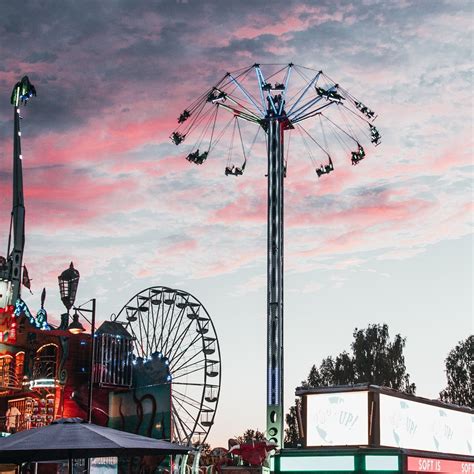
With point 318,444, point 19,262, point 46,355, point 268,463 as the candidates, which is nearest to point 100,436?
point 318,444

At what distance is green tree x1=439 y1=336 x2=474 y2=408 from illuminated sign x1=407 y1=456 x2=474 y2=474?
158 ft

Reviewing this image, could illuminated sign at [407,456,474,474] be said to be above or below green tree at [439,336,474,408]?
below

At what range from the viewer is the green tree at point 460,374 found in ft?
237

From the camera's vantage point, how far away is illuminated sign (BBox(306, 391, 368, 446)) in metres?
22.7

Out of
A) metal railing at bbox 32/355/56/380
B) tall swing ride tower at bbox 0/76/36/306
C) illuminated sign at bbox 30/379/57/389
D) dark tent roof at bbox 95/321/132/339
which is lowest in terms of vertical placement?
illuminated sign at bbox 30/379/57/389

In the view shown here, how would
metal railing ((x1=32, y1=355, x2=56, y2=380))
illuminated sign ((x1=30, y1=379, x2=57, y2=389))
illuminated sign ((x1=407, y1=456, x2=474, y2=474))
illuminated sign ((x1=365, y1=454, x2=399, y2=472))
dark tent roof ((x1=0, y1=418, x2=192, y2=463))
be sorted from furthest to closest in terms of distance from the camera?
metal railing ((x1=32, y1=355, x2=56, y2=380))
illuminated sign ((x1=30, y1=379, x2=57, y2=389))
illuminated sign ((x1=407, y1=456, x2=474, y2=474))
illuminated sign ((x1=365, y1=454, x2=399, y2=472))
dark tent roof ((x1=0, y1=418, x2=192, y2=463))

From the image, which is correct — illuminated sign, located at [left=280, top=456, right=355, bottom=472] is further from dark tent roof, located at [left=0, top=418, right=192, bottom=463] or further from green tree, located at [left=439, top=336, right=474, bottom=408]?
green tree, located at [left=439, top=336, right=474, bottom=408]

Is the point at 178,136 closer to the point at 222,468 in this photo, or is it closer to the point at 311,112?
the point at 311,112

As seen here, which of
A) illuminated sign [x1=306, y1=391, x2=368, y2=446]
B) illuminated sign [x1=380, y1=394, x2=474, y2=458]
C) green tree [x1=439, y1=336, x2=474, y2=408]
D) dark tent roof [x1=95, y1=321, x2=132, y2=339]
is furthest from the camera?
green tree [x1=439, y1=336, x2=474, y2=408]

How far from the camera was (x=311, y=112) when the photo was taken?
39125 mm

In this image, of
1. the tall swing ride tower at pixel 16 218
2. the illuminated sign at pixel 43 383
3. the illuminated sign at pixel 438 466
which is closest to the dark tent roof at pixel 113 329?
the illuminated sign at pixel 43 383

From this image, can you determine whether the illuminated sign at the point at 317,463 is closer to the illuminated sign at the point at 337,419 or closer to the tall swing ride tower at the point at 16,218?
the illuminated sign at the point at 337,419

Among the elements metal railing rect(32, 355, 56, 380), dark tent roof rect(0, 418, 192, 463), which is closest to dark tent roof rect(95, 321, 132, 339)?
metal railing rect(32, 355, 56, 380)

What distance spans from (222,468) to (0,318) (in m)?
16.8
